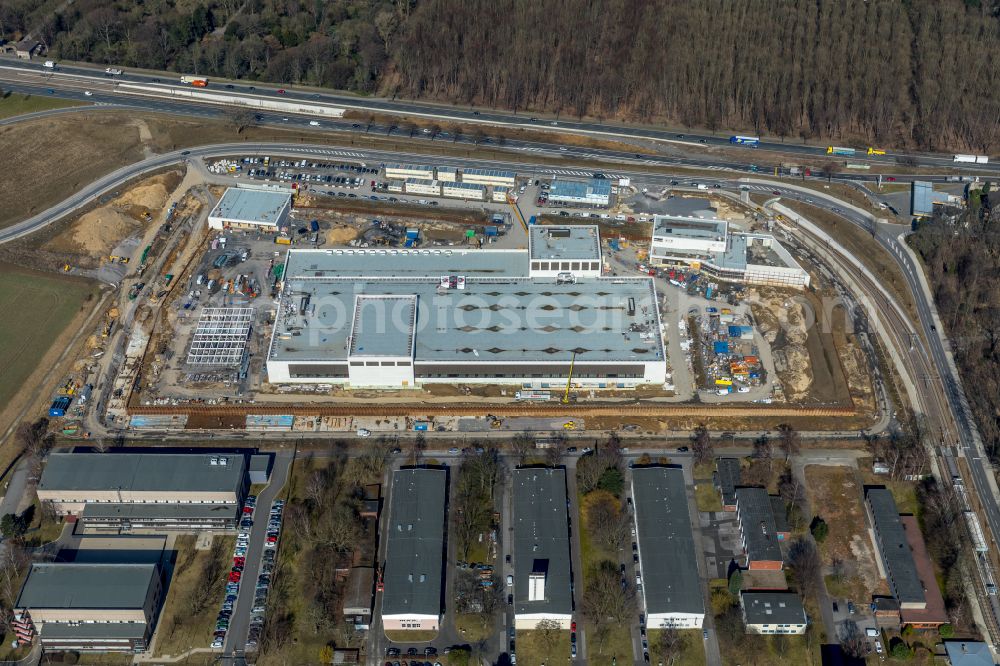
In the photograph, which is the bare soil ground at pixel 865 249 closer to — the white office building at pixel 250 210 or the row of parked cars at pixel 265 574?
the white office building at pixel 250 210

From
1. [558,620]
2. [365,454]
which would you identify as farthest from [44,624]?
[558,620]

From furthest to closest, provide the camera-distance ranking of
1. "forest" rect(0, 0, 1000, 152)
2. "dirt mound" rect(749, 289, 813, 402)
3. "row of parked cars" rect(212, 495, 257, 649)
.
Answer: "forest" rect(0, 0, 1000, 152) < "dirt mound" rect(749, 289, 813, 402) < "row of parked cars" rect(212, 495, 257, 649)

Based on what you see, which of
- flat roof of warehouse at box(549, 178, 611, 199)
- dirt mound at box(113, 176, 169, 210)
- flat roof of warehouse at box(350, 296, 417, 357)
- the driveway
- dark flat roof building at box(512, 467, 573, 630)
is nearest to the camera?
the driveway

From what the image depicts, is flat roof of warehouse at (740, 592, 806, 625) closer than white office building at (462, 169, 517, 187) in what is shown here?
Yes

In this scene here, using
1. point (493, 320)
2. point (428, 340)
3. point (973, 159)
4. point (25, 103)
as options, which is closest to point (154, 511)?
point (428, 340)

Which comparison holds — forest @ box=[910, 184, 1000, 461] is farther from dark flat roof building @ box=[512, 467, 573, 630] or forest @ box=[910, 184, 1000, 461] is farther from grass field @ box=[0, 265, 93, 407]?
grass field @ box=[0, 265, 93, 407]

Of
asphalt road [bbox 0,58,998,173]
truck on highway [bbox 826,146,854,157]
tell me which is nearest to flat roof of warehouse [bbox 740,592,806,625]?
asphalt road [bbox 0,58,998,173]

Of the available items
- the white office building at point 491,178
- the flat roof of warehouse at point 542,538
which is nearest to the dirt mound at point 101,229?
the white office building at point 491,178

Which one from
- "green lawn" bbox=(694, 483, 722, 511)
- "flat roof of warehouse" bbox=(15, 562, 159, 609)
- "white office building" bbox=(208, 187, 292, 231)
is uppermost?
"white office building" bbox=(208, 187, 292, 231)
